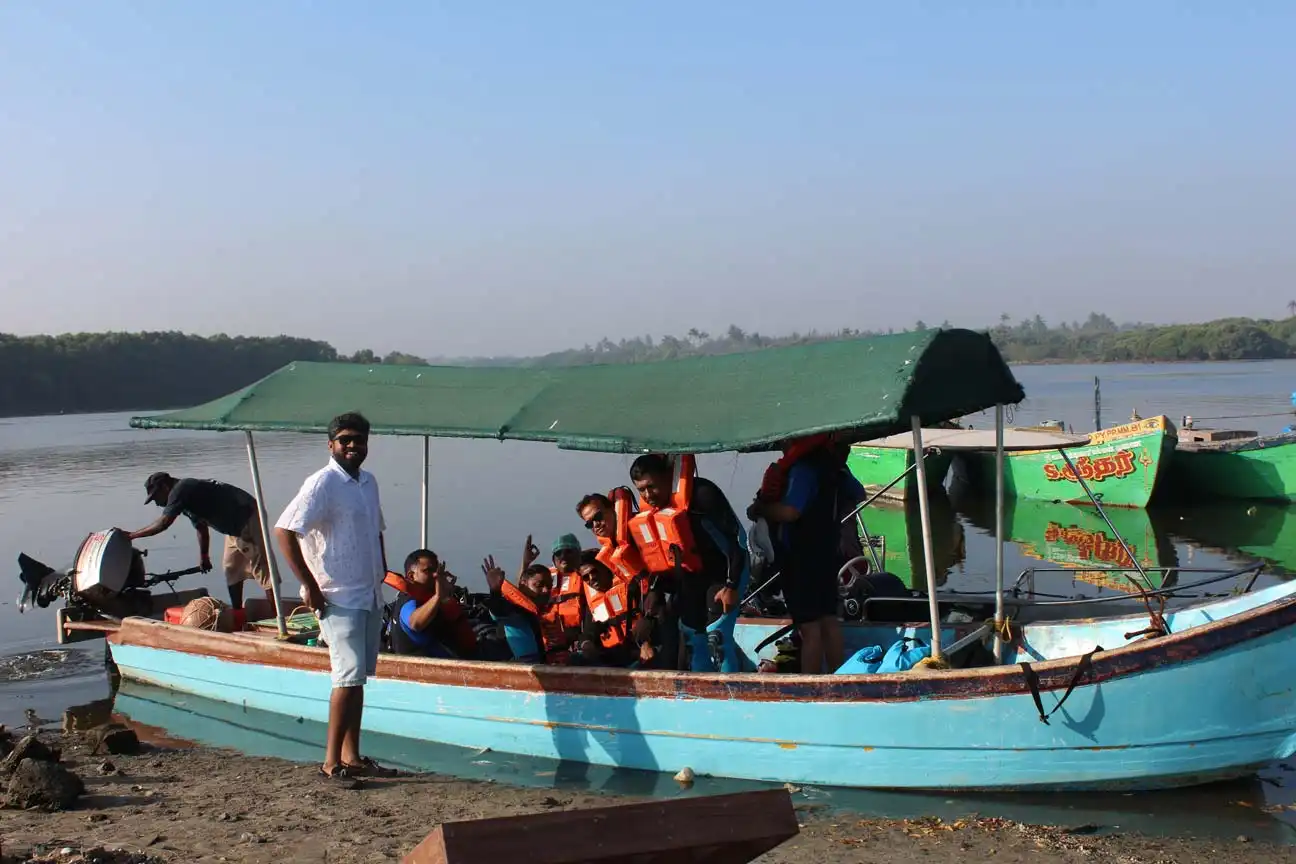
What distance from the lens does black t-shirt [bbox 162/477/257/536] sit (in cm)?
934

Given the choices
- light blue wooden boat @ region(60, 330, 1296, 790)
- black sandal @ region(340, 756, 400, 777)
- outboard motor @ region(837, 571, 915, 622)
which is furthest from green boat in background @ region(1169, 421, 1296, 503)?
black sandal @ region(340, 756, 400, 777)

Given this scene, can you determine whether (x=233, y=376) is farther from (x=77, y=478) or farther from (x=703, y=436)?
(x=703, y=436)

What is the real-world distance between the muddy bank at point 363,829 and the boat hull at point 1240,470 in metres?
16.6

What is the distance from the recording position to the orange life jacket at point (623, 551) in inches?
257

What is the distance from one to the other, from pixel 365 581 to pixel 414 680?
153cm

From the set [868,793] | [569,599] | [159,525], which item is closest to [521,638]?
[569,599]

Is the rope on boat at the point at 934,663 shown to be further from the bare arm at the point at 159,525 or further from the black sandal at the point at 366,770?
the bare arm at the point at 159,525

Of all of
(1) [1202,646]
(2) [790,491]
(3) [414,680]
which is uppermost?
(2) [790,491]

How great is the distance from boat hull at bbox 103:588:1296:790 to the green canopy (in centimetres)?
134

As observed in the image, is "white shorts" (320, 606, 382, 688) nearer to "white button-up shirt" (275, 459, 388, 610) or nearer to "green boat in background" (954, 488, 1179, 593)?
"white button-up shirt" (275, 459, 388, 610)

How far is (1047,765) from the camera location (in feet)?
19.5

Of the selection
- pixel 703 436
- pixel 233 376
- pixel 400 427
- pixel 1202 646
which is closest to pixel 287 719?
pixel 400 427

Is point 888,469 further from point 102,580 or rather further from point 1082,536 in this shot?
point 102,580

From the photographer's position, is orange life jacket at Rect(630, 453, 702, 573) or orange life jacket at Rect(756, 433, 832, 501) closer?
orange life jacket at Rect(630, 453, 702, 573)
